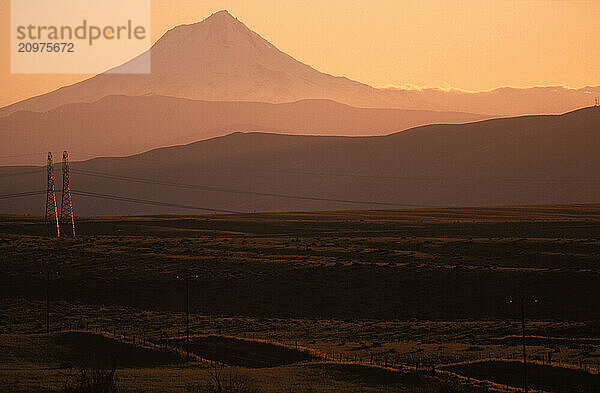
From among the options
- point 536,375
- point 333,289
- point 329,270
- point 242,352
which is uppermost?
point 329,270

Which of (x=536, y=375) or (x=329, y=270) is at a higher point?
(x=329, y=270)

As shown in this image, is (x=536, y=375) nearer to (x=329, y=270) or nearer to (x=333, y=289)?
(x=333, y=289)

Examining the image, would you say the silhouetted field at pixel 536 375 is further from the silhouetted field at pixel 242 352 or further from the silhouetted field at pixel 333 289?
the silhouetted field at pixel 242 352

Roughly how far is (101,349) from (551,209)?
379 feet

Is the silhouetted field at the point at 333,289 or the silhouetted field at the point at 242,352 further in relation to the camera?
the silhouetted field at the point at 333,289

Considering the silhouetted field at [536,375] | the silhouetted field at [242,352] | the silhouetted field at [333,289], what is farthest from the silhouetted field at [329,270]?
the silhouetted field at [536,375]

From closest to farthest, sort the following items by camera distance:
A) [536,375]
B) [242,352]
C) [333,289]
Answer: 1. [536,375]
2. [242,352]
3. [333,289]

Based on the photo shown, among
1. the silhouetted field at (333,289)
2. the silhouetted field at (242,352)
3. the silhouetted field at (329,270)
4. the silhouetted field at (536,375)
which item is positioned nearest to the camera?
the silhouetted field at (536,375)

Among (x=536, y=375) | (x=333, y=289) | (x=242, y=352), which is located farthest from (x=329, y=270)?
(x=536, y=375)

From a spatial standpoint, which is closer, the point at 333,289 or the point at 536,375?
the point at 536,375

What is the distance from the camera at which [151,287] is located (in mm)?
78250

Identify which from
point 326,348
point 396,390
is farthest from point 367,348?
point 396,390

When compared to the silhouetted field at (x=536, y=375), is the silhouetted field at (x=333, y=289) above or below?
above

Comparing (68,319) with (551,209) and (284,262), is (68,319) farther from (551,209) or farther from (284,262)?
(551,209)
